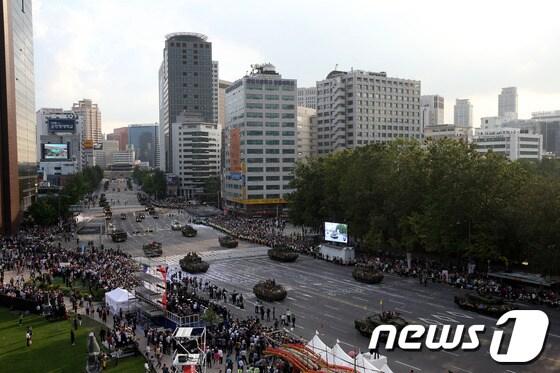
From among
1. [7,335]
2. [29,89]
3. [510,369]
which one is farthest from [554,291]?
[29,89]

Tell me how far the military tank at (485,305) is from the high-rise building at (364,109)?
114810 mm

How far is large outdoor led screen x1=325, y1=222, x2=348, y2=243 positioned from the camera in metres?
64.6

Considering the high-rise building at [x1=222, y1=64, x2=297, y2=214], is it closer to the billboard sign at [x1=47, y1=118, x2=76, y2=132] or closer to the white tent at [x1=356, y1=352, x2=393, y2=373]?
the billboard sign at [x1=47, y1=118, x2=76, y2=132]

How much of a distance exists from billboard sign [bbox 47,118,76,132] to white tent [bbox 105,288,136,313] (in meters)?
160

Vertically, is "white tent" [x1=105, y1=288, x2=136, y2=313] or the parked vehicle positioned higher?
"white tent" [x1=105, y1=288, x2=136, y2=313]

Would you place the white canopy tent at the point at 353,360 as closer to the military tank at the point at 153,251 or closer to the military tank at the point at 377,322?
the military tank at the point at 377,322

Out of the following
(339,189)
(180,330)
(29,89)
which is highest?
(29,89)

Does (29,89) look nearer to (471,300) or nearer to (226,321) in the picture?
(226,321)

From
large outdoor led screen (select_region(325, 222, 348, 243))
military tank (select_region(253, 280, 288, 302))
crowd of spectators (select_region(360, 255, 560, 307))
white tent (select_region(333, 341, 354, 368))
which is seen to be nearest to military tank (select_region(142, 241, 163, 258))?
large outdoor led screen (select_region(325, 222, 348, 243))

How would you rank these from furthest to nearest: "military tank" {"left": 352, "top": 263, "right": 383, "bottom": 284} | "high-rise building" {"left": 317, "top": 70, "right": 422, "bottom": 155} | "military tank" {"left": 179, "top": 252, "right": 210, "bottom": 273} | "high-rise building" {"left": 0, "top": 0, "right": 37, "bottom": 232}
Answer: "high-rise building" {"left": 317, "top": 70, "right": 422, "bottom": 155}
"high-rise building" {"left": 0, "top": 0, "right": 37, "bottom": 232}
"military tank" {"left": 179, "top": 252, "right": 210, "bottom": 273}
"military tank" {"left": 352, "top": 263, "right": 383, "bottom": 284}

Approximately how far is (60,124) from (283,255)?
147 metres

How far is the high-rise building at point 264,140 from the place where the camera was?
422 ft

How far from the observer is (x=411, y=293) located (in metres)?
48.3

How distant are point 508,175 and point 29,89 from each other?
308 feet
